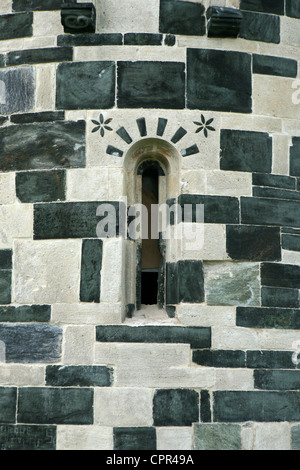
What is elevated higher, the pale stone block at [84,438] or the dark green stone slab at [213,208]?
the dark green stone slab at [213,208]

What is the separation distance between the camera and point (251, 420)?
5.52 metres

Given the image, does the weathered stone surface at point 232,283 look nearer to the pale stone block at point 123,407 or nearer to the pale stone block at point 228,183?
the pale stone block at point 228,183

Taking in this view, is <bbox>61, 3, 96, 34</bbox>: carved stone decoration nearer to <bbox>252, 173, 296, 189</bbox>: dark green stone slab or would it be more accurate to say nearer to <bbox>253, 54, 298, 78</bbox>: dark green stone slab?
<bbox>253, 54, 298, 78</bbox>: dark green stone slab

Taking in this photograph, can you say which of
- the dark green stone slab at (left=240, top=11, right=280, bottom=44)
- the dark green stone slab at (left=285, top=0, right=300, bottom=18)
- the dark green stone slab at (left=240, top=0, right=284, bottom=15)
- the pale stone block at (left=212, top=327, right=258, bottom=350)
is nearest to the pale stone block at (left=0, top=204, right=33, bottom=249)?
the pale stone block at (left=212, top=327, right=258, bottom=350)

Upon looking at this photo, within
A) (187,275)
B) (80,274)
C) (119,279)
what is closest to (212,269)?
(187,275)

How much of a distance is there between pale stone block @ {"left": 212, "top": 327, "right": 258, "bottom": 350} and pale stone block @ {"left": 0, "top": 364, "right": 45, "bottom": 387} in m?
1.59

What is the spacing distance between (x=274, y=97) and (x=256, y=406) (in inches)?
116

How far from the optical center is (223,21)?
19.2 feet

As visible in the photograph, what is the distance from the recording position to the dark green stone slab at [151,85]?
584 cm

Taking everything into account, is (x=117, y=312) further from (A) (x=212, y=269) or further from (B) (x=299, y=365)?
(B) (x=299, y=365)

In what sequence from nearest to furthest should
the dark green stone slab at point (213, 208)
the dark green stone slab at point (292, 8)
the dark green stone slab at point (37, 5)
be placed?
the dark green stone slab at point (213, 208) → the dark green stone slab at point (37, 5) → the dark green stone slab at point (292, 8)

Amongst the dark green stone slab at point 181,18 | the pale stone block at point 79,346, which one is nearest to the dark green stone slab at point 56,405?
the pale stone block at point 79,346

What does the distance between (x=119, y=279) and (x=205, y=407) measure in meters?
1.37

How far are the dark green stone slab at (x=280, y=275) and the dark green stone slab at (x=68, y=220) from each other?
1440 millimetres
